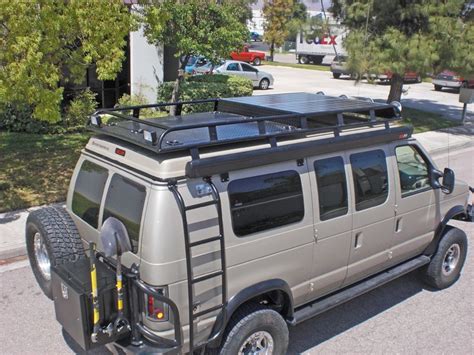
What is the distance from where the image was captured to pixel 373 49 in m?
14.4

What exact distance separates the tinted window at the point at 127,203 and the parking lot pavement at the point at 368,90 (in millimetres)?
16256

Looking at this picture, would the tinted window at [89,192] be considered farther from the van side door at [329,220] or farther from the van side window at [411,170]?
the van side window at [411,170]

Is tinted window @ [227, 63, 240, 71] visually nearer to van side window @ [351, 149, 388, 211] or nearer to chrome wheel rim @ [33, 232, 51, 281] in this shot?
van side window @ [351, 149, 388, 211]

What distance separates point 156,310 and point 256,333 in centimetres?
94

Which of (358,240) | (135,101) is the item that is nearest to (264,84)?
(135,101)

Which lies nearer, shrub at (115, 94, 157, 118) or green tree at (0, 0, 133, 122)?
green tree at (0, 0, 133, 122)

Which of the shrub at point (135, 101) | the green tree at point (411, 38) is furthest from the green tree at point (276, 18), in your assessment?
the shrub at point (135, 101)

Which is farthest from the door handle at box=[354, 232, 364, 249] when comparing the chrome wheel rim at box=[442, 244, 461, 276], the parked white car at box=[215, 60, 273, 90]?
the parked white car at box=[215, 60, 273, 90]

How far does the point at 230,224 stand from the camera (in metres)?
3.69

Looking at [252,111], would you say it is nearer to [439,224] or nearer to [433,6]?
[439,224]

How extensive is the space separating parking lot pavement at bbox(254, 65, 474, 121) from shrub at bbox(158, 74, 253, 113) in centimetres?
458

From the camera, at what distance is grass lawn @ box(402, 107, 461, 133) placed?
16562mm

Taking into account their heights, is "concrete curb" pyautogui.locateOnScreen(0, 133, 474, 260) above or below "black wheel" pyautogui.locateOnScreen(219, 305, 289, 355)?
below

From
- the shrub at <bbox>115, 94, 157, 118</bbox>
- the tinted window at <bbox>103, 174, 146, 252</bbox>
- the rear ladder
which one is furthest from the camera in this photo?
the shrub at <bbox>115, 94, 157, 118</bbox>
